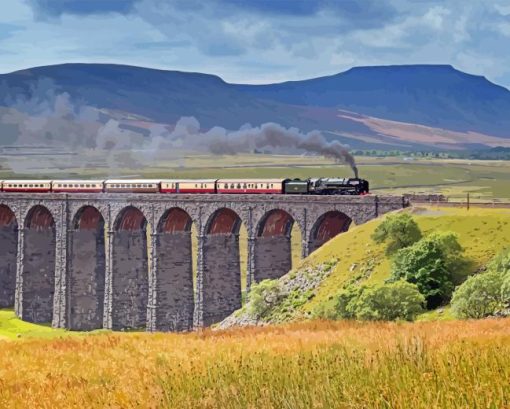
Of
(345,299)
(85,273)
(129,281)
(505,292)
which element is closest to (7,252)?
(85,273)

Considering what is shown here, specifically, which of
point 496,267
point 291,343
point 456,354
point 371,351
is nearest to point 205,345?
point 291,343

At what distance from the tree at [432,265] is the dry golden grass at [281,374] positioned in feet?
97.0

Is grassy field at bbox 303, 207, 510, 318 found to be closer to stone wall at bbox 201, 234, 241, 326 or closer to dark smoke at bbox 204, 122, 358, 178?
stone wall at bbox 201, 234, 241, 326

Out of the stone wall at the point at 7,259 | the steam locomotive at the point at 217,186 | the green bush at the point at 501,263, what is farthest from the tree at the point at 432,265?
the stone wall at the point at 7,259

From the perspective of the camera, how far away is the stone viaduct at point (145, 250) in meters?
68.9

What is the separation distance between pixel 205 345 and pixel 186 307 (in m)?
57.4

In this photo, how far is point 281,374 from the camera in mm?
13359

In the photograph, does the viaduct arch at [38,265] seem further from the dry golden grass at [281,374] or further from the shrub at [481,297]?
the dry golden grass at [281,374]

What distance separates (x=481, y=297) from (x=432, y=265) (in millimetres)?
9272

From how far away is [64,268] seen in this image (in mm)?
83625

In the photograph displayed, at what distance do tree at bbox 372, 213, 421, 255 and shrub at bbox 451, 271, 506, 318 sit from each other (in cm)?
1468

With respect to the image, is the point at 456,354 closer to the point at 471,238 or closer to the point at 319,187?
the point at 471,238

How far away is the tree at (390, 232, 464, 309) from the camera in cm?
4984

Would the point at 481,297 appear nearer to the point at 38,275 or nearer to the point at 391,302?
the point at 391,302
